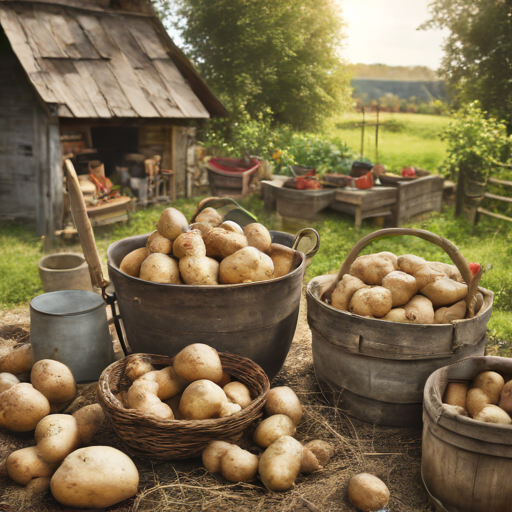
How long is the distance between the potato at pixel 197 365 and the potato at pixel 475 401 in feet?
4.46

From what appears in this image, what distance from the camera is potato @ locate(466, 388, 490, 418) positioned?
2.78 m

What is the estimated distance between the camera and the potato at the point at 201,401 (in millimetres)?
2754

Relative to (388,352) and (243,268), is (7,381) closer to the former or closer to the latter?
(243,268)

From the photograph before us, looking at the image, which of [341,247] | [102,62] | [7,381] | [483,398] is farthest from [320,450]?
[102,62]

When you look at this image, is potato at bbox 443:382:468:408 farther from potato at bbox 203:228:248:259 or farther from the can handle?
the can handle

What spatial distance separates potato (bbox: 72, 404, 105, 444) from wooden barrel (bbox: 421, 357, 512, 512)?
5.87 ft

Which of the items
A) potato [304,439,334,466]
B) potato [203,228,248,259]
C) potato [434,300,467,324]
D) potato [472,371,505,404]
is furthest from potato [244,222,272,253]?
potato [472,371,505,404]

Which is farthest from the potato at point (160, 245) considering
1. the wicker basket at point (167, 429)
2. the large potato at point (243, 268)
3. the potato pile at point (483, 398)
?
the potato pile at point (483, 398)

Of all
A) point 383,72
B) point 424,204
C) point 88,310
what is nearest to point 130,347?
point 88,310

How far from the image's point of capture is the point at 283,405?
3.12 metres

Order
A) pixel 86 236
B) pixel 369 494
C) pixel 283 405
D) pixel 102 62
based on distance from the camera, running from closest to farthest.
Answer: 1. pixel 369 494
2. pixel 283 405
3. pixel 86 236
4. pixel 102 62

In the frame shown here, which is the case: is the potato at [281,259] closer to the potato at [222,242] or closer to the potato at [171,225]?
the potato at [222,242]

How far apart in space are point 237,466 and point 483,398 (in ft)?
4.41

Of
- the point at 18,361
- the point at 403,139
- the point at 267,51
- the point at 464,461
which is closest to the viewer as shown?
the point at 464,461
